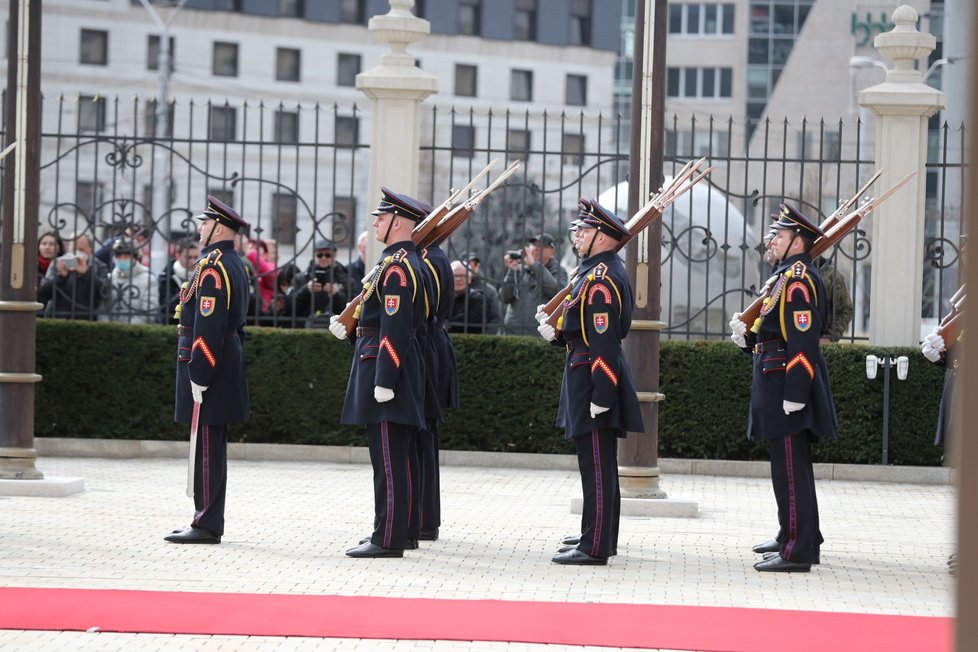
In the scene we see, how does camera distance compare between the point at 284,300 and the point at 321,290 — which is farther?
the point at 284,300

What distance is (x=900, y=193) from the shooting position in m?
13.3

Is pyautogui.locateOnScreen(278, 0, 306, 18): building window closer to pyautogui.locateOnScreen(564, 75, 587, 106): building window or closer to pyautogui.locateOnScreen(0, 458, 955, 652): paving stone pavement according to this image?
pyautogui.locateOnScreen(564, 75, 587, 106): building window

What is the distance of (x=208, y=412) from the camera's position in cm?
865

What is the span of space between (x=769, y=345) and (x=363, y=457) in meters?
5.59

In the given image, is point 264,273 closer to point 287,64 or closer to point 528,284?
point 528,284

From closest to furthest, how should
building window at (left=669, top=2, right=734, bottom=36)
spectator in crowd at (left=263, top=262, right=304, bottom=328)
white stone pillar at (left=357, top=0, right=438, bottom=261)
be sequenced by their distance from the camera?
white stone pillar at (left=357, top=0, right=438, bottom=261), spectator in crowd at (left=263, top=262, right=304, bottom=328), building window at (left=669, top=2, right=734, bottom=36)

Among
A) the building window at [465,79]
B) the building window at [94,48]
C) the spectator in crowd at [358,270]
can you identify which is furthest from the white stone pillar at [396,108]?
Answer: the building window at [465,79]

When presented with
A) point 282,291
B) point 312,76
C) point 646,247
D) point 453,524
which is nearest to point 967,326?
point 453,524

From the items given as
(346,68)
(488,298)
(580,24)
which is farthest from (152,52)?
(488,298)

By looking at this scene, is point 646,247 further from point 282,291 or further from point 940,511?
point 282,291

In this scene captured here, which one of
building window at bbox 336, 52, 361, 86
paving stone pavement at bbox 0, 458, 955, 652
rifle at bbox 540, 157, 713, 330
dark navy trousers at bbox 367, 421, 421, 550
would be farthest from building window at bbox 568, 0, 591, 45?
dark navy trousers at bbox 367, 421, 421, 550

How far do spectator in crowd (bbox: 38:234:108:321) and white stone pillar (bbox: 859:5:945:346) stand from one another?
674 centimetres

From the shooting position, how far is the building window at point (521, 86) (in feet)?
181

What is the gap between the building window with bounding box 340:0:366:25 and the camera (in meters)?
52.6
